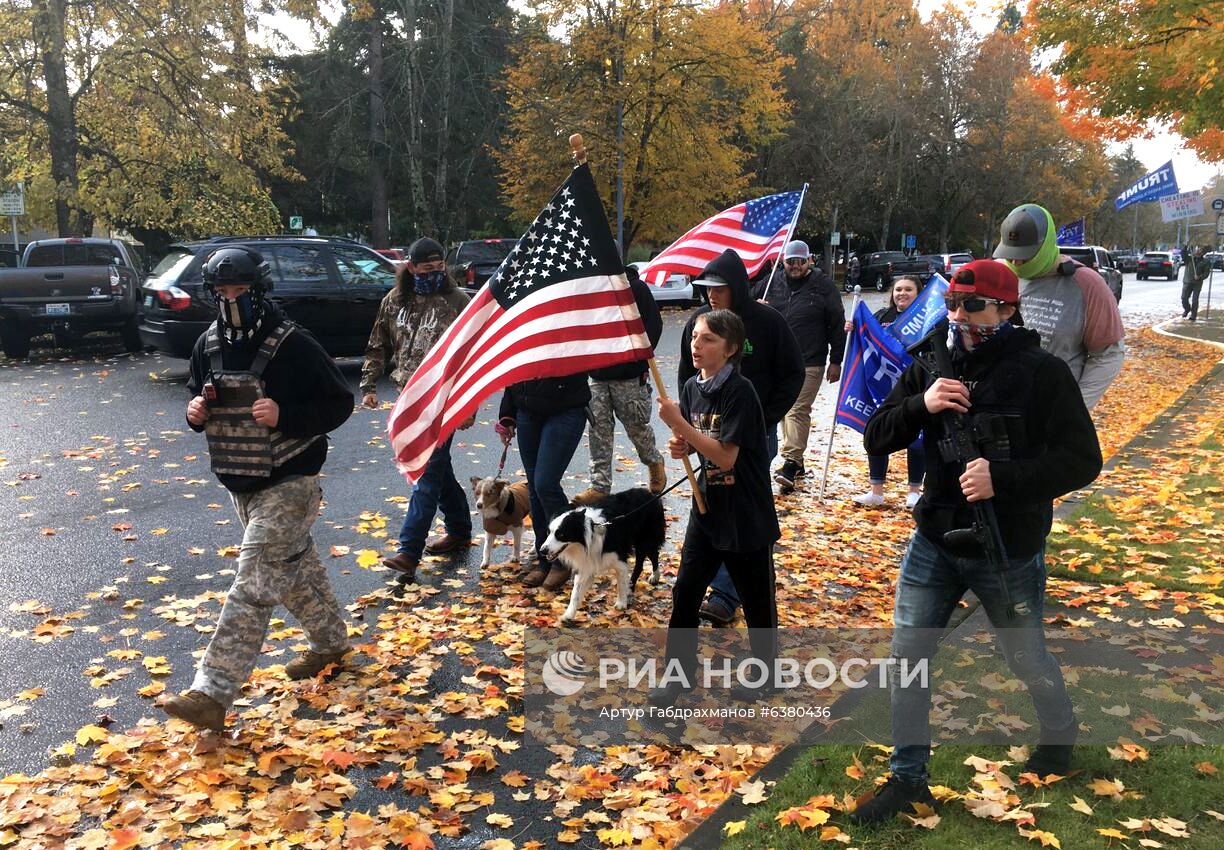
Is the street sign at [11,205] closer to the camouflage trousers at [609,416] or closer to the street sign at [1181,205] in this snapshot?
the camouflage trousers at [609,416]

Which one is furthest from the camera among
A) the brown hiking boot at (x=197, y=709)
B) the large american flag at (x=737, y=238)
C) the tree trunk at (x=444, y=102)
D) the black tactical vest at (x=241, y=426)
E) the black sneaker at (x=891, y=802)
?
the tree trunk at (x=444, y=102)

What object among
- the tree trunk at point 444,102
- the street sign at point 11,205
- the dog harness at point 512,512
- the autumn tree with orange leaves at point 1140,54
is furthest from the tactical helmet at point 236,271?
the tree trunk at point 444,102

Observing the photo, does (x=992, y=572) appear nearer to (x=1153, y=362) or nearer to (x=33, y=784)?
(x=33, y=784)

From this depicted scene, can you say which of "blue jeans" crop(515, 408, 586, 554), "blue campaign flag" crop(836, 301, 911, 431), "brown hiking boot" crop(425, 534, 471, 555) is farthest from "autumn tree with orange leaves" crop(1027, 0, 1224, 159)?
"brown hiking boot" crop(425, 534, 471, 555)

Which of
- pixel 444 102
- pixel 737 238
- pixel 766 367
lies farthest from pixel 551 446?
pixel 444 102

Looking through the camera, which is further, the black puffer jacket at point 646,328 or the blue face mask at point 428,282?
the black puffer jacket at point 646,328

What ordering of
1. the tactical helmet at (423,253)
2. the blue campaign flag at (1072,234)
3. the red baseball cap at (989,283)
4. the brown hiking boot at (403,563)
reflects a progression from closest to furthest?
the red baseball cap at (989,283)
the brown hiking boot at (403,563)
the tactical helmet at (423,253)
the blue campaign flag at (1072,234)

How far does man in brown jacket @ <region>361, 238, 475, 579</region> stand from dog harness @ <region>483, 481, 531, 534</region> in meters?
0.39

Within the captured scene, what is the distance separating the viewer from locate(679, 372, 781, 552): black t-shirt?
4164 millimetres

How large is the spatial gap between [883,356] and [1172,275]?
66850 mm

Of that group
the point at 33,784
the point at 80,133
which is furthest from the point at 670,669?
the point at 80,133

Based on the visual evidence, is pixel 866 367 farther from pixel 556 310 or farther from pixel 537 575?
pixel 556 310

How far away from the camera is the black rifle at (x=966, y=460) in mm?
3357

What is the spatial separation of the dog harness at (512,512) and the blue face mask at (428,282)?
1.38 meters
